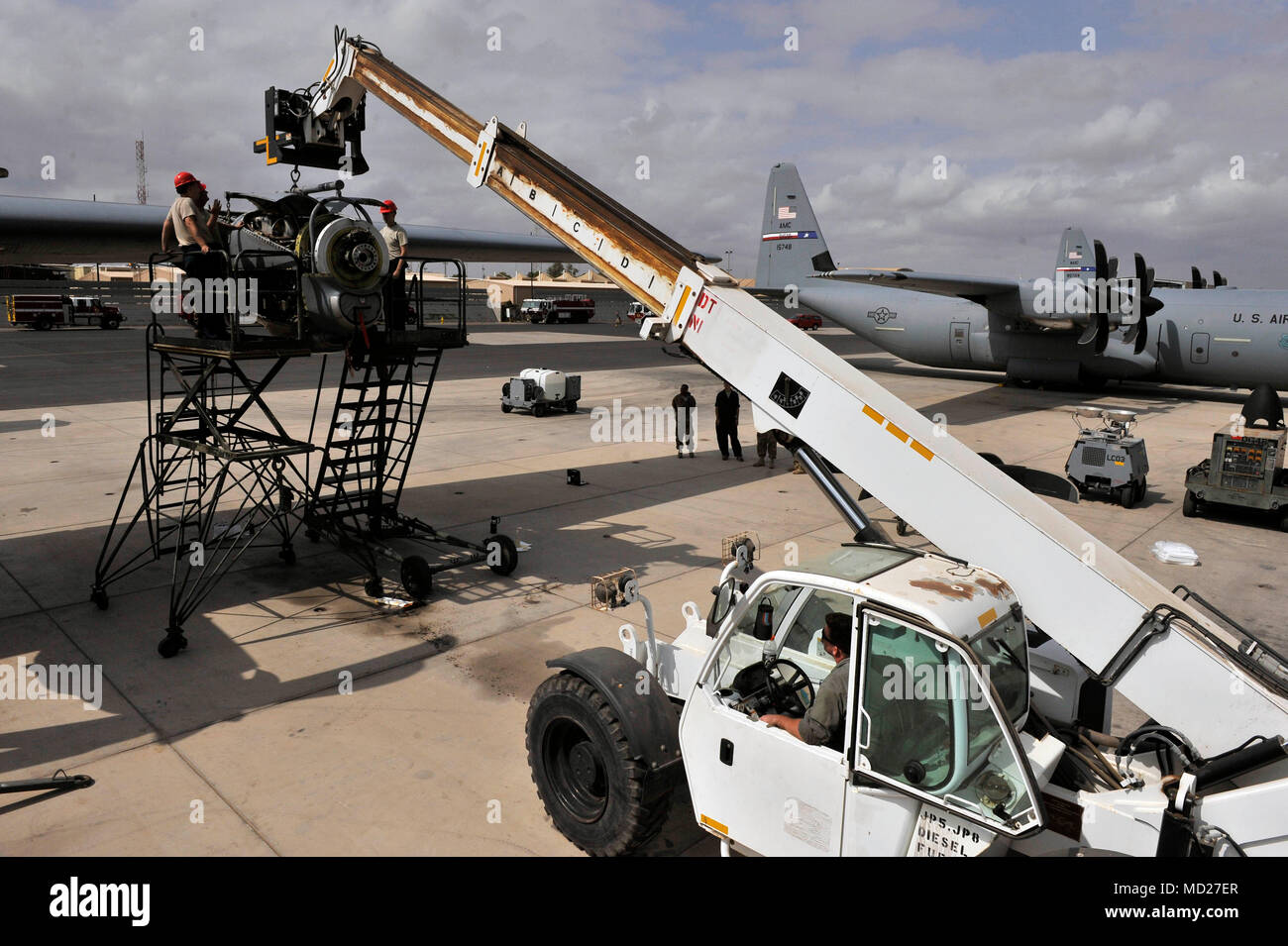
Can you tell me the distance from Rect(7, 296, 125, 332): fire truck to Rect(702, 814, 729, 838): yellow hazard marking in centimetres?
6168

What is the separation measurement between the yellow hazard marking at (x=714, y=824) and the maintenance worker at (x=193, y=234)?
8.22 meters

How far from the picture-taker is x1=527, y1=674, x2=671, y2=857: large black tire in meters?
5.39

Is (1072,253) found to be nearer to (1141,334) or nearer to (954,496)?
(1141,334)

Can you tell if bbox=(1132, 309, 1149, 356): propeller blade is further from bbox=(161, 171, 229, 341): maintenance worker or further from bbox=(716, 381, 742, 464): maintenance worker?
bbox=(161, 171, 229, 341): maintenance worker

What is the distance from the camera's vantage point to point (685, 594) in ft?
36.2

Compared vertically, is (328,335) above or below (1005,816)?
above

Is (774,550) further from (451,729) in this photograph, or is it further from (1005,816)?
(1005,816)

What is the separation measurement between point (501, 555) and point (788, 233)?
34.7 metres

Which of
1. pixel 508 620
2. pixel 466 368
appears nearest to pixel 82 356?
pixel 466 368

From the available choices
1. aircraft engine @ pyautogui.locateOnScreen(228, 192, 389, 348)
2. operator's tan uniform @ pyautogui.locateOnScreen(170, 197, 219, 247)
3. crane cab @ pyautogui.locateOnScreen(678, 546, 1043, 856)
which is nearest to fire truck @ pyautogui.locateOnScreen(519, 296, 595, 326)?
aircraft engine @ pyautogui.locateOnScreen(228, 192, 389, 348)

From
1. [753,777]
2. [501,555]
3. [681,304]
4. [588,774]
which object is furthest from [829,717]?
[501,555]

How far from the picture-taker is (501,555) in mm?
11727
